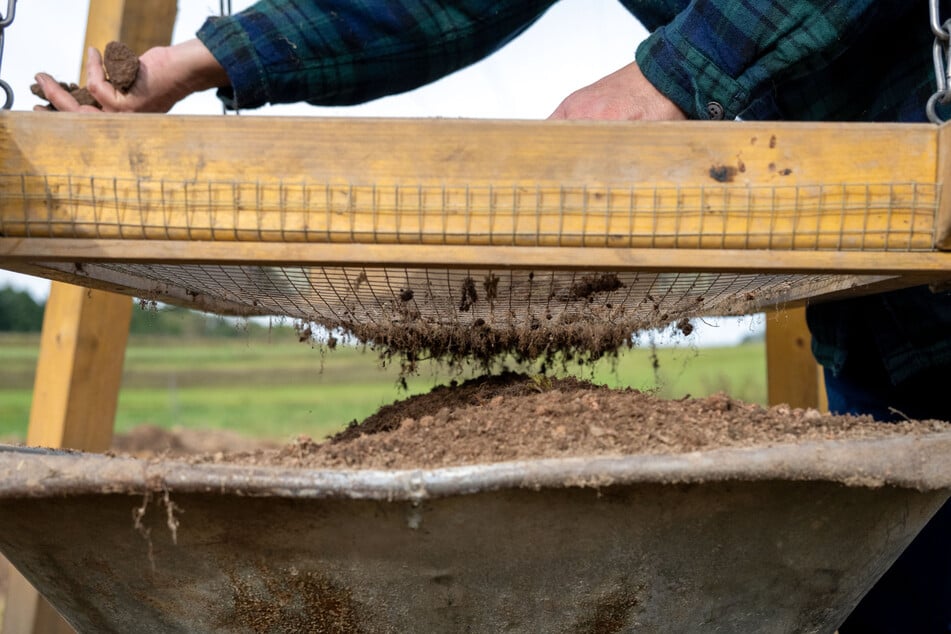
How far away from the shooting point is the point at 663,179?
108cm

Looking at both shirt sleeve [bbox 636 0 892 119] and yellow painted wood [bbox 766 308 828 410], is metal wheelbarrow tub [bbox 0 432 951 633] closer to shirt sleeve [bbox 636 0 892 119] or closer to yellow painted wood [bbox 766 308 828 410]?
shirt sleeve [bbox 636 0 892 119]

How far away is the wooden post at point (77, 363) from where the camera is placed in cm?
213

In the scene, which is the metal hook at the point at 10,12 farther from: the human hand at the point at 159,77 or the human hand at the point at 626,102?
the human hand at the point at 626,102

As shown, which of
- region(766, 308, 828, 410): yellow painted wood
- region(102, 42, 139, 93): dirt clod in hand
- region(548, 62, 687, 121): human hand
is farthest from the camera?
region(766, 308, 828, 410): yellow painted wood

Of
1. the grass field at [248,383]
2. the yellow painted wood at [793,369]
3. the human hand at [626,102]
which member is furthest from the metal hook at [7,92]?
the grass field at [248,383]

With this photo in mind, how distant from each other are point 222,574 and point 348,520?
0.64ft

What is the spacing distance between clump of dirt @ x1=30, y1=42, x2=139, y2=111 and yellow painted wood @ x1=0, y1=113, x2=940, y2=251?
50 cm

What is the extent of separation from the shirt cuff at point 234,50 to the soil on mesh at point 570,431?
2.54 feet

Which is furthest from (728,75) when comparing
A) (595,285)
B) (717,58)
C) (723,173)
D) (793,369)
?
(793,369)

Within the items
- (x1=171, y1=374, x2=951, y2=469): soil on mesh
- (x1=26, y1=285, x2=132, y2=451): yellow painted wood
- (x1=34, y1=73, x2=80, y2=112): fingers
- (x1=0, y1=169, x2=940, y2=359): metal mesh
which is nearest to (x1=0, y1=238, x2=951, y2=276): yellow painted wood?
(x1=0, y1=169, x2=940, y2=359): metal mesh

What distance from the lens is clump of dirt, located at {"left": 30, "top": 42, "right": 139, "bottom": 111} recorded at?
154 cm

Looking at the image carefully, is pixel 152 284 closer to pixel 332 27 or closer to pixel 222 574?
pixel 332 27

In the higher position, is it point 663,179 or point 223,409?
point 663,179

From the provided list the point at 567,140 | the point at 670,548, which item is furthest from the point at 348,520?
the point at 567,140
